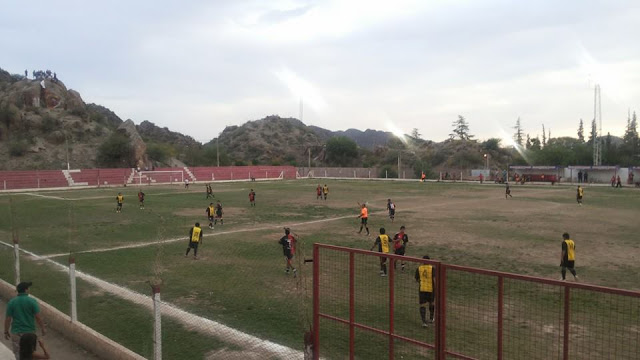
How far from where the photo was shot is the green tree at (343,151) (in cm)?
13850

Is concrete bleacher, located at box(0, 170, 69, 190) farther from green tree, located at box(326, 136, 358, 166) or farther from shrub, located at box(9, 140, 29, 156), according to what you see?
green tree, located at box(326, 136, 358, 166)

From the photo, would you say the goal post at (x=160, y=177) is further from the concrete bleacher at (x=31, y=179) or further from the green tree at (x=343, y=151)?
the green tree at (x=343, y=151)

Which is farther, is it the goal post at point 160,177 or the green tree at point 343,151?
the green tree at point 343,151

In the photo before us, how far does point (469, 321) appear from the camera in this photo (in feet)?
31.2

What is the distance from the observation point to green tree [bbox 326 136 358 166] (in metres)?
138

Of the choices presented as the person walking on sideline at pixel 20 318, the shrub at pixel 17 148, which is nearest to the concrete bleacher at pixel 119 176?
the shrub at pixel 17 148

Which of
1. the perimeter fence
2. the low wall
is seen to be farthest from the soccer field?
the low wall

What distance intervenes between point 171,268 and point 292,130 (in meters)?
186

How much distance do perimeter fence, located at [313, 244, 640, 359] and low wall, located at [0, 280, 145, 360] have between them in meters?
3.31

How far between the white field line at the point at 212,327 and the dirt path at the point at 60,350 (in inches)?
75.7

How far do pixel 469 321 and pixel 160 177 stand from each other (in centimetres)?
7087

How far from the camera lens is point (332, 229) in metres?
23.4

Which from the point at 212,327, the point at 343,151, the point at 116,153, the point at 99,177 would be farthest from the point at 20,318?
the point at 343,151

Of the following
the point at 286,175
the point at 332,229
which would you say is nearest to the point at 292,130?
the point at 286,175
